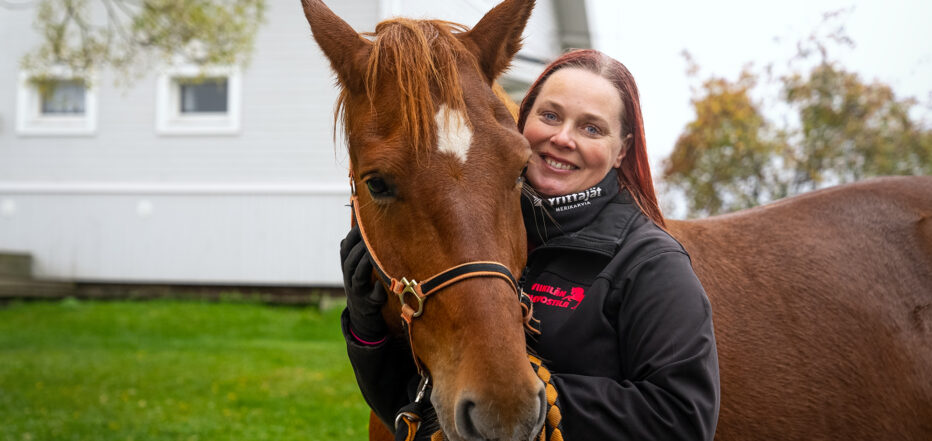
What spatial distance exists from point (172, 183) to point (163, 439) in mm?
8398

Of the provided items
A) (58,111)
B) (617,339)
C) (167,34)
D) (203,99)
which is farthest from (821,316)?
(58,111)

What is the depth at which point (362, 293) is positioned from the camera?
208 cm

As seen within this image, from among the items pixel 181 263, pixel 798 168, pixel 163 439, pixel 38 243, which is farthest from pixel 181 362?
pixel 798 168

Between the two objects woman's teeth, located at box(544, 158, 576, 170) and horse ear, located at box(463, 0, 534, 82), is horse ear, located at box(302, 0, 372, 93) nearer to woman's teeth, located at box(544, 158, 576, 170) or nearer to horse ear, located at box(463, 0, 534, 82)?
A: horse ear, located at box(463, 0, 534, 82)

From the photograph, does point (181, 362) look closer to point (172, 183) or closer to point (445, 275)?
point (172, 183)

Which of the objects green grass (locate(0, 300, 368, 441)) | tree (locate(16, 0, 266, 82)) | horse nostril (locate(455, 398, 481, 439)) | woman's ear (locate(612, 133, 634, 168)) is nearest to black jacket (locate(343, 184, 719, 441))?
woman's ear (locate(612, 133, 634, 168))

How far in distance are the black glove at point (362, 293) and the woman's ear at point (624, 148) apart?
85 cm

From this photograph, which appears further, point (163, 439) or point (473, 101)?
point (163, 439)

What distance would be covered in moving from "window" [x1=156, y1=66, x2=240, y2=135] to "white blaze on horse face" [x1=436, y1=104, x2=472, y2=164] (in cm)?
1199

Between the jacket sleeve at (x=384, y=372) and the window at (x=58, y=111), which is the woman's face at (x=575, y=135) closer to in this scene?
the jacket sleeve at (x=384, y=372)

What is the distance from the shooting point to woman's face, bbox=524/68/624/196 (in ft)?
7.15

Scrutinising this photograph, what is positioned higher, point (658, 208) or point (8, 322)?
point (658, 208)

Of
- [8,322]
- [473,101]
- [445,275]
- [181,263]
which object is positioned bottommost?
[8,322]

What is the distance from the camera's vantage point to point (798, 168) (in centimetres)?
891
